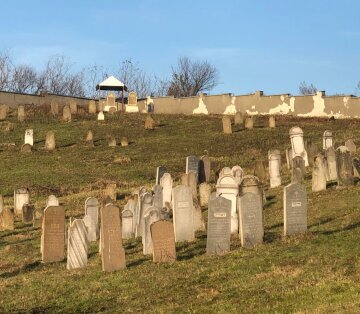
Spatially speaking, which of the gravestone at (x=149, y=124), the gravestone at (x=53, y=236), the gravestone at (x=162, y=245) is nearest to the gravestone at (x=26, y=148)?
the gravestone at (x=149, y=124)

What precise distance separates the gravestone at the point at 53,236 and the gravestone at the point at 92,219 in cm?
244

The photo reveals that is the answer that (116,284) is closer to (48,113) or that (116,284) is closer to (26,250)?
(26,250)

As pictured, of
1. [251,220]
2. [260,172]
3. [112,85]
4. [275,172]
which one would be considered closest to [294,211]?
[251,220]

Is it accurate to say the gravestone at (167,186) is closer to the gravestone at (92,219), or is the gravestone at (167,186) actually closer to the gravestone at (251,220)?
the gravestone at (92,219)

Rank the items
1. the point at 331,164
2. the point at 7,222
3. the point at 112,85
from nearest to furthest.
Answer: the point at 7,222 < the point at 331,164 < the point at 112,85

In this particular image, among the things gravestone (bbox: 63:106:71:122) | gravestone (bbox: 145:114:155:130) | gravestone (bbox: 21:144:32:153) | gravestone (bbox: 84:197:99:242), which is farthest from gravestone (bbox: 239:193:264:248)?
gravestone (bbox: 63:106:71:122)

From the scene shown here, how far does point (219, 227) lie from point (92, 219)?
5.52 m

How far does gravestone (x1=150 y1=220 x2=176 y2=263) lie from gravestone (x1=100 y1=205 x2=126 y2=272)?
1.88 ft

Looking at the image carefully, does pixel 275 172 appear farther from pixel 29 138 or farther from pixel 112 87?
pixel 112 87

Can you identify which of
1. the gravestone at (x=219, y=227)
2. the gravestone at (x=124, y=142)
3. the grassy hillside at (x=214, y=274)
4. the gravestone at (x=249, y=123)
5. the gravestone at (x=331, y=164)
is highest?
the gravestone at (x=249, y=123)

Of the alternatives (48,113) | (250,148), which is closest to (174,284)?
(250,148)

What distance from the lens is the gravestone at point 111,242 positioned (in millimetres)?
13602

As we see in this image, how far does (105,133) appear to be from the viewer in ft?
142

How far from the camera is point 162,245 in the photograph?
13.8 m
